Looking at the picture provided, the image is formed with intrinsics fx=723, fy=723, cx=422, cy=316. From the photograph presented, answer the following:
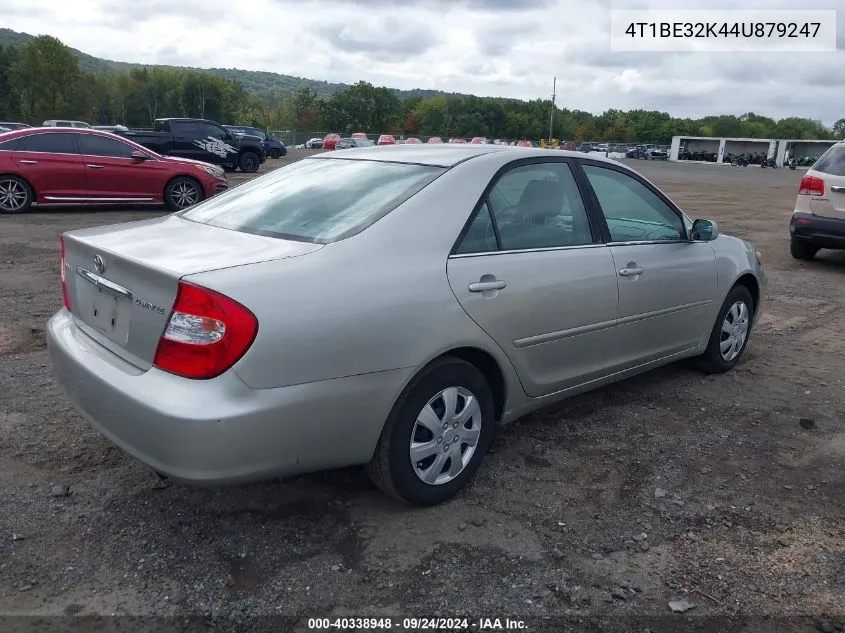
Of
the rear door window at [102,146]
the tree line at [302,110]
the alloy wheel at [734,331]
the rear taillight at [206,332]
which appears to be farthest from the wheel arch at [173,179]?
the tree line at [302,110]

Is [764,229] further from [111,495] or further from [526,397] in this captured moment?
[111,495]

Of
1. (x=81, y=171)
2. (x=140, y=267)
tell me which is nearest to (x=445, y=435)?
(x=140, y=267)

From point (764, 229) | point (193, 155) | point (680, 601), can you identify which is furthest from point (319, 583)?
point (193, 155)

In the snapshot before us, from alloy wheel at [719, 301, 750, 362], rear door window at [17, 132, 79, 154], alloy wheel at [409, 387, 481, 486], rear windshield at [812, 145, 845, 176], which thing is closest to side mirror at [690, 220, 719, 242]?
alloy wheel at [719, 301, 750, 362]

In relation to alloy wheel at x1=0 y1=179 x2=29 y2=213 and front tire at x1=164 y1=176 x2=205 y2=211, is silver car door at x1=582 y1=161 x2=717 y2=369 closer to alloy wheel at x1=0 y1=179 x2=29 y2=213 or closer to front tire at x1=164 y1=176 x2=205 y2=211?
front tire at x1=164 y1=176 x2=205 y2=211

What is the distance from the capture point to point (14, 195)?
1183 centimetres

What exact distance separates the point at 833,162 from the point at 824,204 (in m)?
0.54

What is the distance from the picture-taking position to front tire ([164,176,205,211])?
504 inches

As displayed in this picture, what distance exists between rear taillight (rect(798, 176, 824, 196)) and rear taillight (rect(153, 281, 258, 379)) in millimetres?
8433

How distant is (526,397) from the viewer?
356 cm

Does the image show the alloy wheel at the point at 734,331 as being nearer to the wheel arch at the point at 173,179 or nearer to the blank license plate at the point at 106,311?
the blank license plate at the point at 106,311

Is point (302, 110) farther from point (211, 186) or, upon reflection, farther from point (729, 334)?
point (729, 334)

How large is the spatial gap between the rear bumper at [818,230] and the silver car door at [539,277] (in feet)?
21.2

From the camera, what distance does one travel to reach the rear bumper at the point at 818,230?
348 inches
